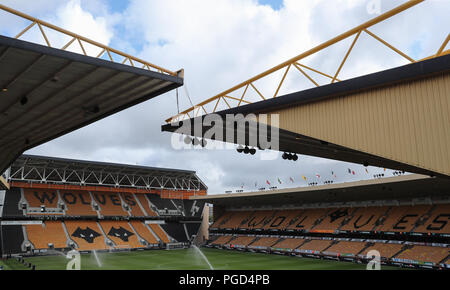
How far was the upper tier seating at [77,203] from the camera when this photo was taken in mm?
54503

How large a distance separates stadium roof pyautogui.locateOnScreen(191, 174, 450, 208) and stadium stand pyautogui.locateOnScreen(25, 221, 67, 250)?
71.8 ft

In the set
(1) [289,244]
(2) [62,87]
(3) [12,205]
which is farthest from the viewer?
(1) [289,244]

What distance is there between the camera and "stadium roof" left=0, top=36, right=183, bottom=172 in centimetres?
957

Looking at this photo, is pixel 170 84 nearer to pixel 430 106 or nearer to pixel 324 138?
pixel 324 138

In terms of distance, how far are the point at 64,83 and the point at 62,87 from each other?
44cm

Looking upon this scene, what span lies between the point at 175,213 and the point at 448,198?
141 ft

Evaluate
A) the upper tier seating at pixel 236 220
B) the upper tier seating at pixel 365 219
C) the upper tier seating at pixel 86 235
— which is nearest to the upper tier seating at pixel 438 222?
the upper tier seating at pixel 365 219

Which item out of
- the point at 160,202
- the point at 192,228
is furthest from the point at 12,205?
the point at 192,228

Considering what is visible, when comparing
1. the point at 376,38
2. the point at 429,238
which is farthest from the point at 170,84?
the point at 429,238

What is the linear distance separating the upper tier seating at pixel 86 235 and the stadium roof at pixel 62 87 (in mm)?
37784

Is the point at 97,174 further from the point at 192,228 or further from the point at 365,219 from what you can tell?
the point at 365,219

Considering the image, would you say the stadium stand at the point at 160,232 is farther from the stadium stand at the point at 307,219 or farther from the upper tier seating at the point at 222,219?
the stadium stand at the point at 307,219

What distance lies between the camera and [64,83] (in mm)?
11406

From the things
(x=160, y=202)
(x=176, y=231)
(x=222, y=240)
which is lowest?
(x=222, y=240)
